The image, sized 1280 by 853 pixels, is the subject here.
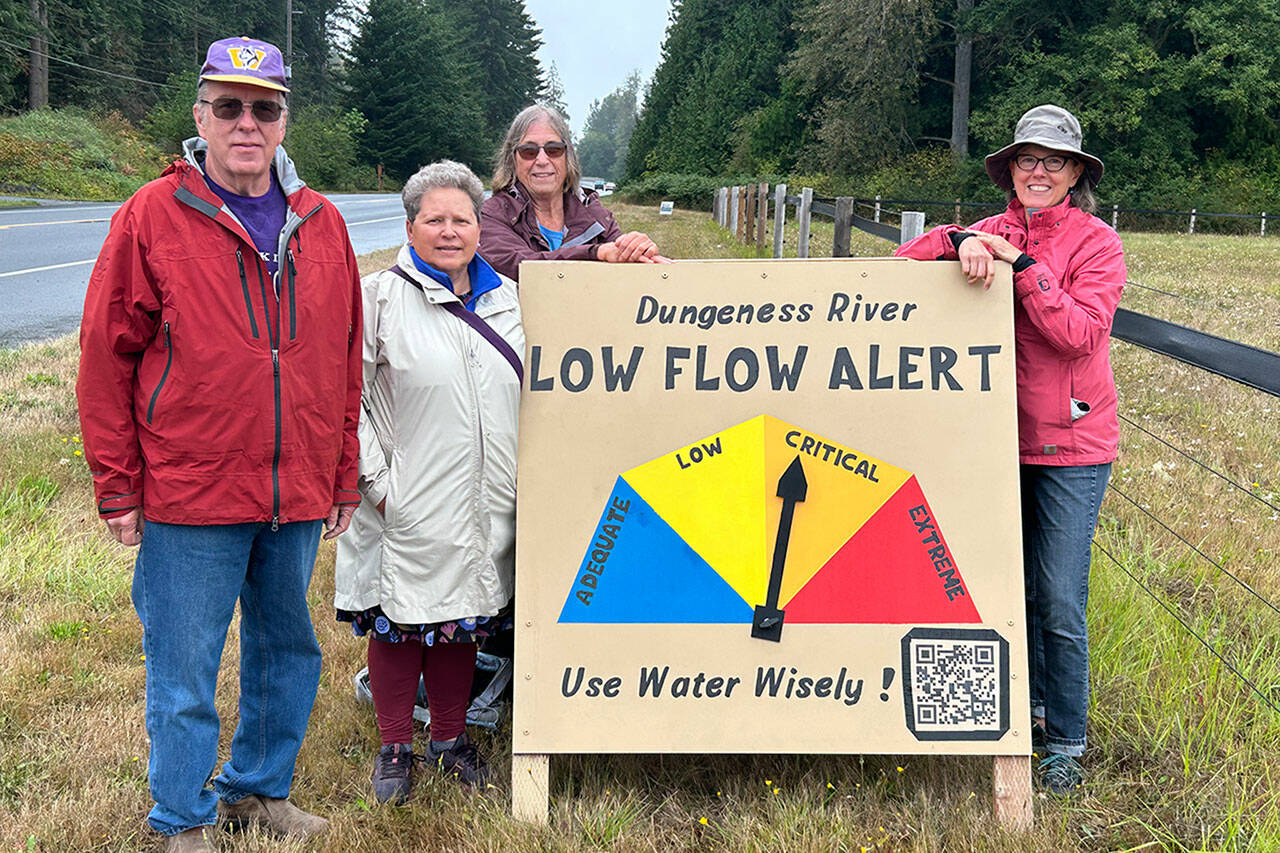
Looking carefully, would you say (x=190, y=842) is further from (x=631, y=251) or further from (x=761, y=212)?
(x=761, y=212)

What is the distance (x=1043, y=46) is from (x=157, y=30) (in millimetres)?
44317

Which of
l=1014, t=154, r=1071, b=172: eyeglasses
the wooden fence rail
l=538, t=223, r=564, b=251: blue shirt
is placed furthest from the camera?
the wooden fence rail

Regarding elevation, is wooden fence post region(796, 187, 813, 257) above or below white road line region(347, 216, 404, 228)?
below

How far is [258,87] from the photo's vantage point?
2291 mm

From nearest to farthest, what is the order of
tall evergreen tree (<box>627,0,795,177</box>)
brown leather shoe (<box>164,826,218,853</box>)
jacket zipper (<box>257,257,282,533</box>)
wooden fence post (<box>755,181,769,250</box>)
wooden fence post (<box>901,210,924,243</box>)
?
jacket zipper (<box>257,257,282,533</box>), brown leather shoe (<box>164,826,218,853</box>), wooden fence post (<box>901,210,924,243</box>), wooden fence post (<box>755,181,769,250</box>), tall evergreen tree (<box>627,0,795,177</box>)

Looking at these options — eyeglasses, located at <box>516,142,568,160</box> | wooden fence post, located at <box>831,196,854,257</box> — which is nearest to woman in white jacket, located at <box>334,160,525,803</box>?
eyeglasses, located at <box>516,142,568,160</box>

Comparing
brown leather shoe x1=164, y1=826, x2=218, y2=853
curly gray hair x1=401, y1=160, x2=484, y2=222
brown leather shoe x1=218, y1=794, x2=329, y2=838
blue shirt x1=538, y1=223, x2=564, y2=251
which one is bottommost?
brown leather shoe x1=218, y1=794, x2=329, y2=838

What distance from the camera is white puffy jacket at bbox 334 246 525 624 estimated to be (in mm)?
2688

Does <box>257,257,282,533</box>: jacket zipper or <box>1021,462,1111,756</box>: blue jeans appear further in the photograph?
<box>1021,462,1111,756</box>: blue jeans

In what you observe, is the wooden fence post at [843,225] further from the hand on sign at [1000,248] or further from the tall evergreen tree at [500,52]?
the tall evergreen tree at [500,52]

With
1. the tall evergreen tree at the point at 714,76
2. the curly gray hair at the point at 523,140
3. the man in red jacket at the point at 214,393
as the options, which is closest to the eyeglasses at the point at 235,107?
the man in red jacket at the point at 214,393

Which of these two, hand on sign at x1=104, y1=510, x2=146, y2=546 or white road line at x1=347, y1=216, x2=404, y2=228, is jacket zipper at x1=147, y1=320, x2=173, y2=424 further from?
white road line at x1=347, y1=216, x2=404, y2=228

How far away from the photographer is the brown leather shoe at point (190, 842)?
2.47 meters

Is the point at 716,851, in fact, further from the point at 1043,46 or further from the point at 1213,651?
the point at 1043,46
